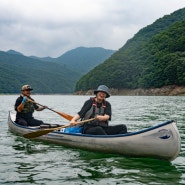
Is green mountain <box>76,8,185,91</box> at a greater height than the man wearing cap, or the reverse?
green mountain <box>76,8,185,91</box>

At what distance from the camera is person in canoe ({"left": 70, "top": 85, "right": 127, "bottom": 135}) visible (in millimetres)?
10992

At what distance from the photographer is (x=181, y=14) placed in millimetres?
179250

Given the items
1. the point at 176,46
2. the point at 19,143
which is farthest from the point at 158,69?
the point at 19,143

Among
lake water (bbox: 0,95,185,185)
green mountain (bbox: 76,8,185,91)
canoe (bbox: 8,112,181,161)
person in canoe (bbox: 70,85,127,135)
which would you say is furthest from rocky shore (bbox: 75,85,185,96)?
lake water (bbox: 0,95,185,185)

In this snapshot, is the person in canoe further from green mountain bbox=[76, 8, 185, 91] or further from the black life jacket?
green mountain bbox=[76, 8, 185, 91]

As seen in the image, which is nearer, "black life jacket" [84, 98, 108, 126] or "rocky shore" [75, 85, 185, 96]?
"black life jacket" [84, 98, 108, 126]

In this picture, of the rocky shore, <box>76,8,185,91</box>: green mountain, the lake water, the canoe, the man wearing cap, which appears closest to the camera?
the lake water

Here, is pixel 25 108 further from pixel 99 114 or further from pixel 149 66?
pixel 149 66

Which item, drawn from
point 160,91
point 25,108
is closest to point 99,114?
point 25,108

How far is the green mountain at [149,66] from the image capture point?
4102 inches

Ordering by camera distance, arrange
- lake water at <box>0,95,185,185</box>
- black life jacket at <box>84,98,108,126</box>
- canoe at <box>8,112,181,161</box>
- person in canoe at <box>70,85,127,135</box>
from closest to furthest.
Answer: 1. lake water at <box>0,95,185,185</box>
2. canoe at <box>8,112,181,161</box>
3. person in canoe at <box>70,85,127,135</box>
4. black life jacket at <box>84,98,108,126</box>

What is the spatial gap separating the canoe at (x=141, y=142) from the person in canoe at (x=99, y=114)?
15.1 inches

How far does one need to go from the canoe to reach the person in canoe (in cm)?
38

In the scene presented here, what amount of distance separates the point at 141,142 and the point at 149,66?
112 meters
